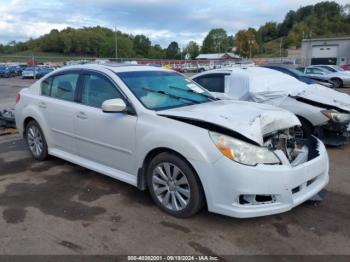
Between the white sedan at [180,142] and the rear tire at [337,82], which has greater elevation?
the white sedan at [180,142]

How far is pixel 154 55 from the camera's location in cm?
11438

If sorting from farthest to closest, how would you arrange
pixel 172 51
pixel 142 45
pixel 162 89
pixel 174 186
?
pixel 172 51 < pixel 142 45 < pixel 162 89 < pixel 174 186

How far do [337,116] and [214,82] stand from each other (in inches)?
102

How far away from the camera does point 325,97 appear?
6.95m

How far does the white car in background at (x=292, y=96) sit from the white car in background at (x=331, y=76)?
1434cm

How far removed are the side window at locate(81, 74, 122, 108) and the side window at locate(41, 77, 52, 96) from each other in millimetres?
979

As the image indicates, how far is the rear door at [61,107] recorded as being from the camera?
16.2ft

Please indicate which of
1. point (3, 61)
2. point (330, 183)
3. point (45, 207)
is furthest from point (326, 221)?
point (3, 61)

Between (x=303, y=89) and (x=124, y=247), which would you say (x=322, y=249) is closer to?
(x=124, y=247)

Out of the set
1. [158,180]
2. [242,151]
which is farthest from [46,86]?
[242,151]

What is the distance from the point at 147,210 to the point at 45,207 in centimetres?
116

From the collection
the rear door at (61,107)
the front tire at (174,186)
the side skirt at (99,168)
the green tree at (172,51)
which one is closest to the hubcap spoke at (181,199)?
the front tire at (174,186)

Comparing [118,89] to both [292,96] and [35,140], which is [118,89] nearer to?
[35,140]

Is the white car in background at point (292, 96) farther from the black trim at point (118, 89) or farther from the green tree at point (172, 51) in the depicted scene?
the green tree at point (172, 51)
